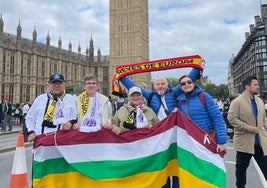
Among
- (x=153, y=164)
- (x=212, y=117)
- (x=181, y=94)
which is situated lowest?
(x=153, y=164)

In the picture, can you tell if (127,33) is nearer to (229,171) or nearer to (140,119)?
(229,171)

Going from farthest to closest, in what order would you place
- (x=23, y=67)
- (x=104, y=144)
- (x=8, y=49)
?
1. (x=23, y=67)
2. (x=8, y=49)
3. (x=104, y=144)

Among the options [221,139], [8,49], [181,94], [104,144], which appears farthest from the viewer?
[8,49]

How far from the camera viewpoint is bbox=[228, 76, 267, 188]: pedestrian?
4.75 m

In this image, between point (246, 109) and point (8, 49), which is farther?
point (8, 49)

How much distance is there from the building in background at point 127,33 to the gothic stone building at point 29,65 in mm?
9623

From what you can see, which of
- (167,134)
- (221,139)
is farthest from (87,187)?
(221,139)

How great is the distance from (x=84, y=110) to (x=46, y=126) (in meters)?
0.57

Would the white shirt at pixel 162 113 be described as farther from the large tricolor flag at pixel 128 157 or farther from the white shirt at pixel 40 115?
the white shirt at pixel 40 115

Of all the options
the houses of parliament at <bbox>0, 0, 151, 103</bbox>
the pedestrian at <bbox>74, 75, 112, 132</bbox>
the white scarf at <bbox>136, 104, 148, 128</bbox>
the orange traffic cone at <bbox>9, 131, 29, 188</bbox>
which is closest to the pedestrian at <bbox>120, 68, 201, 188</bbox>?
the white scarf at <bbox>136, 104, 148, 128</bbox>

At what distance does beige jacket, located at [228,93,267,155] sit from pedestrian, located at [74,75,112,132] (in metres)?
1.91

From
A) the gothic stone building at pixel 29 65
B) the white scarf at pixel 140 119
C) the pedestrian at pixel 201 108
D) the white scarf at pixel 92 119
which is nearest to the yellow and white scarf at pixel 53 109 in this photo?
the white scarf at pixel 92 119

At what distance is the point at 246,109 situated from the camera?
15.8 ft

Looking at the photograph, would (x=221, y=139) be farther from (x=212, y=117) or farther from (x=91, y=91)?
(x=91, y=91)
